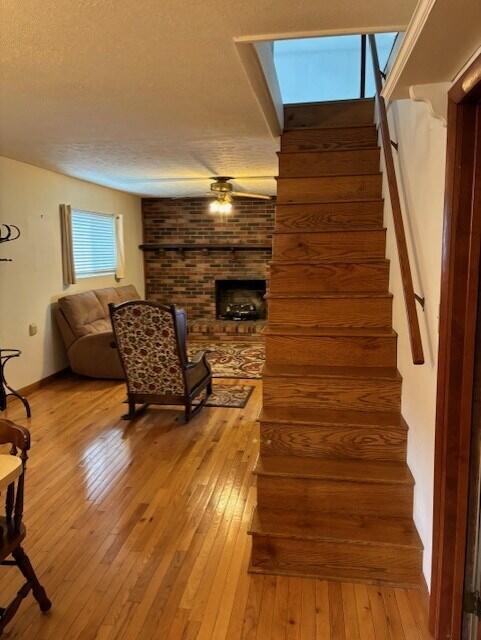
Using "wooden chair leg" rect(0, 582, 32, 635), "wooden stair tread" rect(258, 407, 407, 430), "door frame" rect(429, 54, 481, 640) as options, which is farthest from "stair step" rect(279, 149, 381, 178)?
"wooden chair leg" rect(0, 582, 32, 635)

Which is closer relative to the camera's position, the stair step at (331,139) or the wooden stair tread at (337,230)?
the wooden stair tread at (337,230)

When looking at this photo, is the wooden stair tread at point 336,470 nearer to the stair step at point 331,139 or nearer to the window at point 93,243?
the stair step at point 331,139

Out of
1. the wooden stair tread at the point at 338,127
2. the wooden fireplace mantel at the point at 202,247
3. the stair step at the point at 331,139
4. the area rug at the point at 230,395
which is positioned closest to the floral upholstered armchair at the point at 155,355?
the area rug at the point at 230,395

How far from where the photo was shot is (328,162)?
3.35 meters

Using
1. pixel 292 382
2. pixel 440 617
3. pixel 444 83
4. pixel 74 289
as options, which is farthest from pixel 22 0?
pixel 74 289

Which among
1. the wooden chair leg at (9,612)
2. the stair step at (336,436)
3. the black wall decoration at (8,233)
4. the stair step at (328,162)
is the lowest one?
the wooden chair leg at (9,612)

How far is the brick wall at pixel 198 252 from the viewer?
24.9 ft

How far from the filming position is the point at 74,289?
5.68 metres

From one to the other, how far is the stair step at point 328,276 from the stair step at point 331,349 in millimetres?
346

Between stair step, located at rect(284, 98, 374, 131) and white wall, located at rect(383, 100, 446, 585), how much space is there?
1579 millimetres

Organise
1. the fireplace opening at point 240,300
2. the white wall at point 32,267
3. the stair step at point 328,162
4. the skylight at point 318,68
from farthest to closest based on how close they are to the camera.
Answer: the fireplace opening at point 240,300, the skylight at point 318,68, the white wall at point 32,267, the stair step at point 328,162

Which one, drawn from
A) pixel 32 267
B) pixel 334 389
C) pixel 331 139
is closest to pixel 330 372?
pixel 334 389

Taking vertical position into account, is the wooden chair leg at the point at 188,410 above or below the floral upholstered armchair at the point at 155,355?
below

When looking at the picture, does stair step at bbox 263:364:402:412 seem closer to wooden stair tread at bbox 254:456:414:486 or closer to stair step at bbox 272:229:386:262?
wooden stair tread at bbox 254:456:414:486
